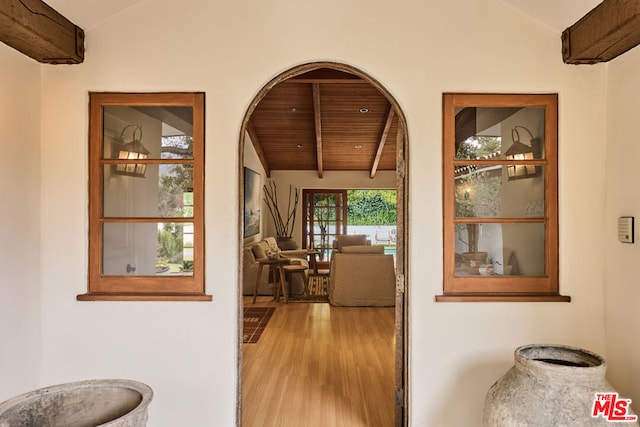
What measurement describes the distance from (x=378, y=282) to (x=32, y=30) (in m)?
4.93

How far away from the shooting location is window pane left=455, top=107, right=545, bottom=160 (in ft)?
7.88

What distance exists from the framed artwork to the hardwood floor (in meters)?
2.48

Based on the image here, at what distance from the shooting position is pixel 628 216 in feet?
7.06

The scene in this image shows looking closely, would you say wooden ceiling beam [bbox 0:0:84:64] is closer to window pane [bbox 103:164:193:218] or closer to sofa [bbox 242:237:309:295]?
window pane [bbox 103:164:193:218]

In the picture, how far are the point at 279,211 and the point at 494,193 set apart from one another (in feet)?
26.6

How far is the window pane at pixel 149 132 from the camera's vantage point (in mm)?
2406

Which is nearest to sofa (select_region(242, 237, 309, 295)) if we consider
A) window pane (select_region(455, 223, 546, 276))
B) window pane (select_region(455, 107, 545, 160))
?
window pane (select_region(455, 223, 546, 276))

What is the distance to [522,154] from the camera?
241 cm

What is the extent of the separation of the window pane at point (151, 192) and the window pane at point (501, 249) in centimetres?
160

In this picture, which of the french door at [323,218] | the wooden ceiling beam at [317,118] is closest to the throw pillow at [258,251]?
the wooden ceiling beam at [317,118]

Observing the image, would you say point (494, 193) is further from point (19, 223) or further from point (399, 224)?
point (19, 223)

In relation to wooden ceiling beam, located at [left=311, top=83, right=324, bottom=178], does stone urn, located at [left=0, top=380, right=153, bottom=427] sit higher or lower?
lower

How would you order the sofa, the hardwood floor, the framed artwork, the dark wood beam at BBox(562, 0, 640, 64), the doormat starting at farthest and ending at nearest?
the framed artwork < the sofa < the doormat < the hardwood floor < the dark wood beam at BBox(562, 0, 640, 64)

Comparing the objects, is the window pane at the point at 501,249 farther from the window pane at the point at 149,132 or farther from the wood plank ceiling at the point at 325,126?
the wood plank ceiling at the point at 325,126
